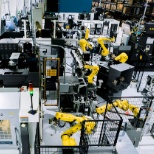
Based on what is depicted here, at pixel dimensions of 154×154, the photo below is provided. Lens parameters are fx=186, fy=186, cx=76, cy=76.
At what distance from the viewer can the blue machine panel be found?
1355cm

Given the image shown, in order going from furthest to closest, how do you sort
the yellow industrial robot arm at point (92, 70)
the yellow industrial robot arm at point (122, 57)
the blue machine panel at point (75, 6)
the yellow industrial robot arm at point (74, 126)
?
the blue machine panel at point (75, 6) → the yellow industrial robot arm at point (122, 57) → the yellow industrial robot arm at point (92, 70) → the yellow industrial robot arm at point (74, 126)

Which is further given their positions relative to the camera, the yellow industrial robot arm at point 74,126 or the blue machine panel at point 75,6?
the blue machine panel at point 75,6

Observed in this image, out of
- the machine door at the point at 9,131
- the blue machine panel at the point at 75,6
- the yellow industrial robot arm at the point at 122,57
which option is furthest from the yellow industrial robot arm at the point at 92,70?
the blue machine panel at the point at 75,6

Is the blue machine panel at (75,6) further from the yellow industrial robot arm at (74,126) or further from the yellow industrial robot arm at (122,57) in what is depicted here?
the yellow industrial robot arm at (74,126)

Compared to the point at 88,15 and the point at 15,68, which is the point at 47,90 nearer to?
the point at 15,68

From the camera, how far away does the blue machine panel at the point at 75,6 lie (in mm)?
13547

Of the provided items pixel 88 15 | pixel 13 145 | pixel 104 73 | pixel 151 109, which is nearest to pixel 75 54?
pixel 104 73

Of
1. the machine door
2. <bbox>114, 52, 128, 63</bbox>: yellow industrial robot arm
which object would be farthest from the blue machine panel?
the machine door

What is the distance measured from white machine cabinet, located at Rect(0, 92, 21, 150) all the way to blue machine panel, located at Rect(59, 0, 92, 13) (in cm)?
1213

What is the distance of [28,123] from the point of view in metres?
2.47

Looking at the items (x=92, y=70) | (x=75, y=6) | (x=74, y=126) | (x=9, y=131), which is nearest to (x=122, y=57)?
(x=92, y=70)

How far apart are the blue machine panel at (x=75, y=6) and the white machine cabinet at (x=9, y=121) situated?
12.1m

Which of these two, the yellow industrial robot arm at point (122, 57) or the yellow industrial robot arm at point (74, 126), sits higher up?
the yellow industrial robot arm at point (122, 57)

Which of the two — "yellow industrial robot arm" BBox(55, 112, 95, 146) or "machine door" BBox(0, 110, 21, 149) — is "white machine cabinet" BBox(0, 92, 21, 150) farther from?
"yellow industrial robot arm" BBox(55, 112, 95, 146)
